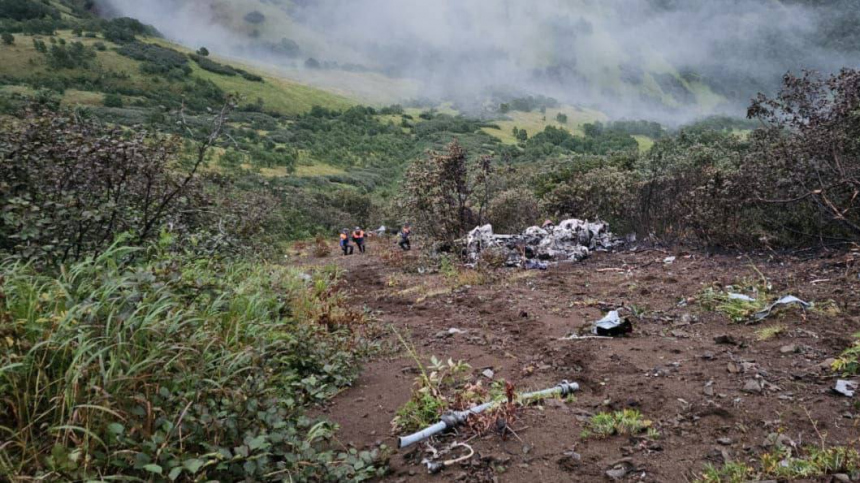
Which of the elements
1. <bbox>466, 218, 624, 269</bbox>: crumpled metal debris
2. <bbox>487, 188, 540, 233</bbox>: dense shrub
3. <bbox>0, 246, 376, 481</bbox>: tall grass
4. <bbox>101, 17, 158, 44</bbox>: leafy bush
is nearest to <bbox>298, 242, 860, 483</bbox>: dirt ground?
<bbox>0, 246, 376, 481</bbox>: tall grass

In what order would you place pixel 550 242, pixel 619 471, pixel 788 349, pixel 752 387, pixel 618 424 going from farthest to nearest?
pixel 550 242 → pixel 788 349 → pixel 752 387 → pixel 618 424 → pixel 619 471

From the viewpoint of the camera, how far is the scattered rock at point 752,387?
281cm

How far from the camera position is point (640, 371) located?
11.2 ft

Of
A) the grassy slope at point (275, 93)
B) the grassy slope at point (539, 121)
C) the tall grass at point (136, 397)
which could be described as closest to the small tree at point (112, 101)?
the grassy slope at point (275, 93)

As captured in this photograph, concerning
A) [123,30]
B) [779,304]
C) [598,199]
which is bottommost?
[779,304]

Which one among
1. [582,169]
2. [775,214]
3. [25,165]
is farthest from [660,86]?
[25,165]

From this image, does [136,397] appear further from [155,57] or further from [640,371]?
[155,57]

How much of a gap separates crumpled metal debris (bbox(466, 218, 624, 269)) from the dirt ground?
299 centimetres

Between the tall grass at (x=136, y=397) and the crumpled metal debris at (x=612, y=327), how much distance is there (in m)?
2.76

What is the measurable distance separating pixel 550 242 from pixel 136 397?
9.23m

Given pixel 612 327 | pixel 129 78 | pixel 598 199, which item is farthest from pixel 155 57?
pixel 612 327

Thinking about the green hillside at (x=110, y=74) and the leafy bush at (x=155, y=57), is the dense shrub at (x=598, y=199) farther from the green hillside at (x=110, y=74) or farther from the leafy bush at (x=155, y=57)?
the leafy bush at (x=155, y=57)

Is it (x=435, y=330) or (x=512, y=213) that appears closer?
(x=435, y=330)

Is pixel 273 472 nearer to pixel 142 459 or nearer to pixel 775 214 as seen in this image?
pixel 142 459
